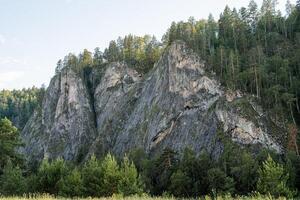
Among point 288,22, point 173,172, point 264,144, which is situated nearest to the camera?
point 173,172

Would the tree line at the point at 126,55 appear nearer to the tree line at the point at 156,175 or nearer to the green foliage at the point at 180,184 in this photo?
the tree line at the point at 156,175

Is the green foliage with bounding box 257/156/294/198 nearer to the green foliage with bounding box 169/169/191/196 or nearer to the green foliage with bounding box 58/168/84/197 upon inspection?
the green foliage with bounding box 169/169/191/196

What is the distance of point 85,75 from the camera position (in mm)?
151625

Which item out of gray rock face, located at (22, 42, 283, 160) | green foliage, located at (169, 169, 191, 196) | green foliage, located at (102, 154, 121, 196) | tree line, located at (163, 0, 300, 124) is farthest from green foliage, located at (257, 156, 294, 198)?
tree line, located at (163, 0, 300, 124)

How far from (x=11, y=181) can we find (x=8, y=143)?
4.79 metres

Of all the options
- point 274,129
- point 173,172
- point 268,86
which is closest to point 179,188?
point 173,172

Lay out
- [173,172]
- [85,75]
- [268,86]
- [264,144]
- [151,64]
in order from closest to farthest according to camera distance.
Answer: [173,172] → [264,144] → [268,86] → [151,64] → [85,75]

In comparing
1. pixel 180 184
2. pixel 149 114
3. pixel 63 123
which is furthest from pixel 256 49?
pixel 63 123

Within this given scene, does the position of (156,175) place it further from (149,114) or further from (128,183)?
(128,183)

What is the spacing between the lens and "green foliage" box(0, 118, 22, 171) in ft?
171

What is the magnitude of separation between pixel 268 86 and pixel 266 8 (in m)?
51.1

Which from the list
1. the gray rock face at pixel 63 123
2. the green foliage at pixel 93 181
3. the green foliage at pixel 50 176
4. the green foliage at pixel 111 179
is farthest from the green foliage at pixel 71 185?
the gray rock face at pixel 63 123

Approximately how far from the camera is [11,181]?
172ft

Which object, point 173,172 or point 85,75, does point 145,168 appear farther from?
point 85,75
